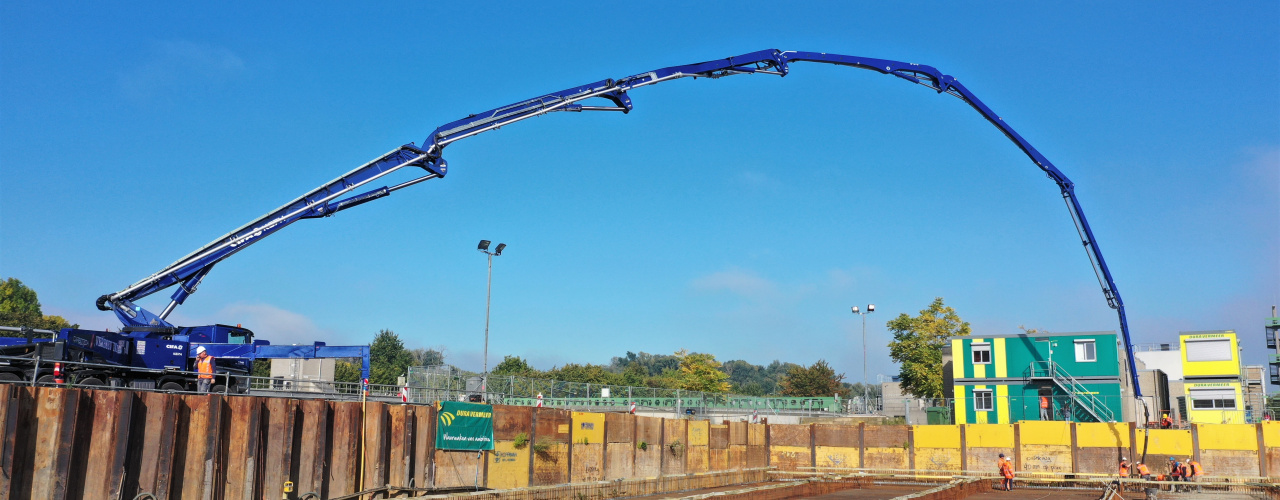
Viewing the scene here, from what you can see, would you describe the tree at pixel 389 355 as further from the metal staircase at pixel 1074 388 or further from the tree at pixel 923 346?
the metal staircase at pixel 1074 388

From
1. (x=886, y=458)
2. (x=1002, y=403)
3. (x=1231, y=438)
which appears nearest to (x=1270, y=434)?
(x=1231, y=438)

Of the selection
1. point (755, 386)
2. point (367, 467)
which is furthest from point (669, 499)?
point (755, 386)

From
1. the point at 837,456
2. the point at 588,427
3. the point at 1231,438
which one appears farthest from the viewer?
the point at 837,456

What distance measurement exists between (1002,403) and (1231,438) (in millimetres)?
12473

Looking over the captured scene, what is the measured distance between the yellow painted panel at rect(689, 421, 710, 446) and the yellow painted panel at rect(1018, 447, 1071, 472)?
46.6 feet

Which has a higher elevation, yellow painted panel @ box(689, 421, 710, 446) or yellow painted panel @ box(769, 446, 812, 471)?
yellow painted panel @ box(689, 421, 710, 446)

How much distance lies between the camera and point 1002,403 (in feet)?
163

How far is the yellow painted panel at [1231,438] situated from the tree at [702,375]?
58315 mm

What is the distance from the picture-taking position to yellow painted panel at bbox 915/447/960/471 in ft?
137

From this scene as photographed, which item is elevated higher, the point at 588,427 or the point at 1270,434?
the point at 1270,434

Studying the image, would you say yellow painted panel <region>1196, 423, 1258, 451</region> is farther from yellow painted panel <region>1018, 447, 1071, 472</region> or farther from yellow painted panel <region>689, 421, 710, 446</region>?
yellow painted panel <region>689, 421, 710, 446</region>

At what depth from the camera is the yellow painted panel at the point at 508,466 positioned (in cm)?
2533

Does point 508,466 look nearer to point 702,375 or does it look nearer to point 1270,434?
point 1270,434

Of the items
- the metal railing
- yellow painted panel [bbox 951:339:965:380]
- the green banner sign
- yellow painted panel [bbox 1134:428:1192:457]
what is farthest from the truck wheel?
yellow painted panel [bbox 951:339:965:380]
